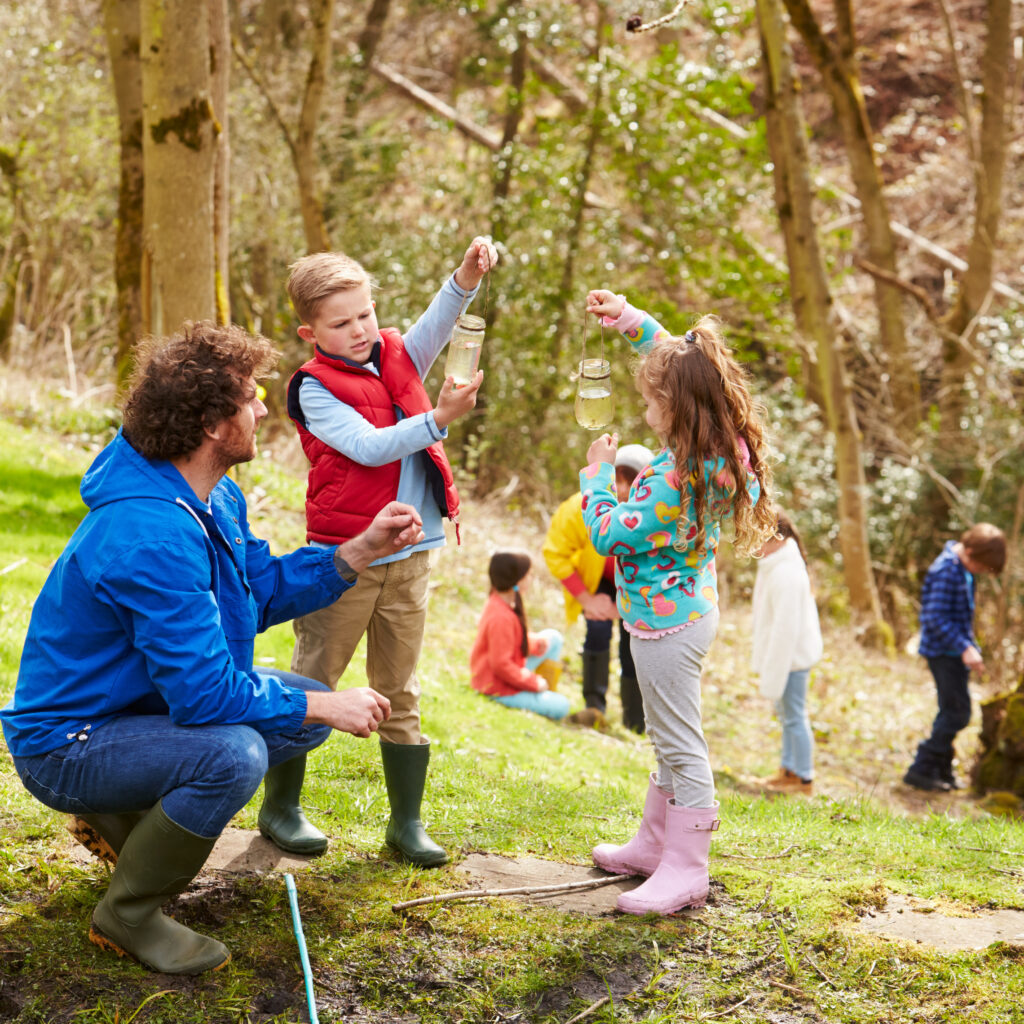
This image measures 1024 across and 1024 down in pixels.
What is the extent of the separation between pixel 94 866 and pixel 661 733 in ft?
5.61

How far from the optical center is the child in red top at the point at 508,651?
6820mm

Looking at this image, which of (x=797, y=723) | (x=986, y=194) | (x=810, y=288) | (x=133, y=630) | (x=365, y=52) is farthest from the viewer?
(x=365, y=52)

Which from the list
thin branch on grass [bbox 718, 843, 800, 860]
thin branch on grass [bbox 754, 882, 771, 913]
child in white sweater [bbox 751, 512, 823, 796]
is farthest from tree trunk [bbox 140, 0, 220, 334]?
thin branch on grass [bbox 754, 882, 771, 913]

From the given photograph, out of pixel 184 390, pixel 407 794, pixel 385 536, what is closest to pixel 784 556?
pixel 407 794

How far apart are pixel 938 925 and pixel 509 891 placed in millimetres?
1284

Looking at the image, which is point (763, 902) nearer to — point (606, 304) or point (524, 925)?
point (524, 925)

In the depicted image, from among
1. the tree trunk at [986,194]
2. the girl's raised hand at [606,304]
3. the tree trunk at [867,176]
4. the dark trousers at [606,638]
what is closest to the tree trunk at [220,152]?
the dark trousers at [606,638]

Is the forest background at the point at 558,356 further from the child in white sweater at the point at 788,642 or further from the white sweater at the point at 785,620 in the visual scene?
the white sweater at the point at 785,620

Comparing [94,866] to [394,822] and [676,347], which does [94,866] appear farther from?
[676,347]

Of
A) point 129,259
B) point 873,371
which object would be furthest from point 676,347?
point 873,371

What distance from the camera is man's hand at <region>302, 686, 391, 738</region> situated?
8.70 feet

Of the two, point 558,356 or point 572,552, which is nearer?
point 572,552

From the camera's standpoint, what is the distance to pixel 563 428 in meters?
14.0

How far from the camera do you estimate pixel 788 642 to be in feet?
20.5
